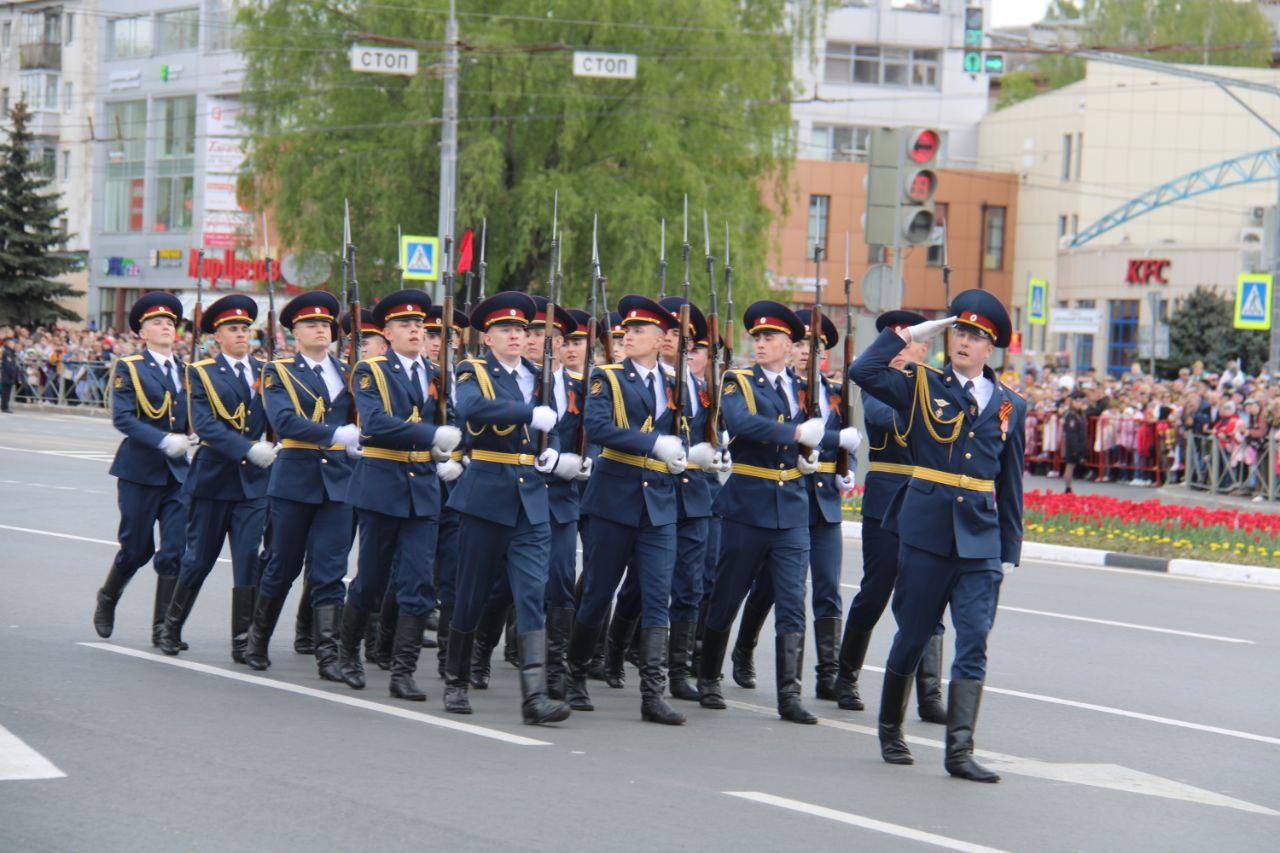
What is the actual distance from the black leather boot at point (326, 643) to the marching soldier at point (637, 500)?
1266 mm

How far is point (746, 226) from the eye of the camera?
3844 cm

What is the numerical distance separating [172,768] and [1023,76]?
79.1m

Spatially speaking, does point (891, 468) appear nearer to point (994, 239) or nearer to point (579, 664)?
point (579, 664)

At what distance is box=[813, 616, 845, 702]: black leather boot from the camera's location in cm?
1028

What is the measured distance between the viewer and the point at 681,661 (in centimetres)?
1016

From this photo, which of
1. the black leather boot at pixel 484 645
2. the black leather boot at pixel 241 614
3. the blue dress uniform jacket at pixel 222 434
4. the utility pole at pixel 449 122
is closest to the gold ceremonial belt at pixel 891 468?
the black leather boot at pixel 484 645

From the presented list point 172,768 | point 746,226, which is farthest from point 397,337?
point 746,226

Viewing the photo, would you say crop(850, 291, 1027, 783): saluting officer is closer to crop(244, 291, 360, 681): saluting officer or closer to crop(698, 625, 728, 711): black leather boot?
crop(698, 625, 728, 711): black leather boot

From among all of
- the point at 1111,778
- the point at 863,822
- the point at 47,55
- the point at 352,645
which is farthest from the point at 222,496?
the point at 47,55

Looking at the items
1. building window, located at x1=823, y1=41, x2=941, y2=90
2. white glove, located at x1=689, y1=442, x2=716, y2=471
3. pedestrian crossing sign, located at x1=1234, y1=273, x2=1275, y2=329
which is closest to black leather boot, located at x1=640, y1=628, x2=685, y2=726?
white glove, located at x1=689, y1=442, x2=716, y2=471

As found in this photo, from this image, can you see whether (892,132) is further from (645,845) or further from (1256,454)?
(645,845)

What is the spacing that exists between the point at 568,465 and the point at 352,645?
62.3 inches

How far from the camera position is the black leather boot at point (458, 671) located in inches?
364

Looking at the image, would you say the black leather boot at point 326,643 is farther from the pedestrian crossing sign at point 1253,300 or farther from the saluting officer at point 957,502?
the pedestrian crossing sign at point 1253,300
